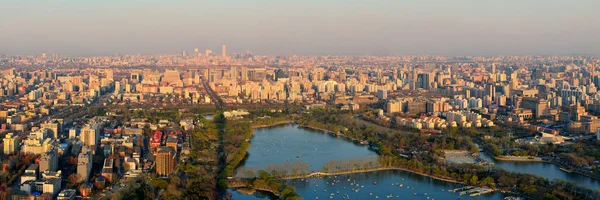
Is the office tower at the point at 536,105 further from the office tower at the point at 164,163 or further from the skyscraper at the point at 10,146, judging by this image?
the skyscraper at the point at 10,146

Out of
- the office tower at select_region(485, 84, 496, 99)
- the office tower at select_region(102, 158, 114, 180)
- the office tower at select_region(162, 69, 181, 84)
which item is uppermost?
the office tower at select_region(162, 69, 181, 84)

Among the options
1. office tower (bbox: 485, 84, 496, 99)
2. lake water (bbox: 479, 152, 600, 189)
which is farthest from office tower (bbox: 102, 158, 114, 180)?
office tower (bbox: 485, 84, 496, 99)

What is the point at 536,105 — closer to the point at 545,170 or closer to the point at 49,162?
the point at 545,170

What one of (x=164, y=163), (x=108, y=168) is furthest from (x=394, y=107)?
(x=108, y=168)

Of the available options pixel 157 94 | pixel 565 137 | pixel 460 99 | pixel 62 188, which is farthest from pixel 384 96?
pixel 62 188

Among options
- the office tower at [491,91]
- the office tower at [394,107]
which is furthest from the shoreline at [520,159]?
the office tower at [491,91]

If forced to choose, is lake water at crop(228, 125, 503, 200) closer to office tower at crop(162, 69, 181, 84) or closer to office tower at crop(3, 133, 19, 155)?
office tower at crop(3, 133, 19, 155)

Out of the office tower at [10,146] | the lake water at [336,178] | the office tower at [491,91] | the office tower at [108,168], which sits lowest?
the lake water at [336,178]
